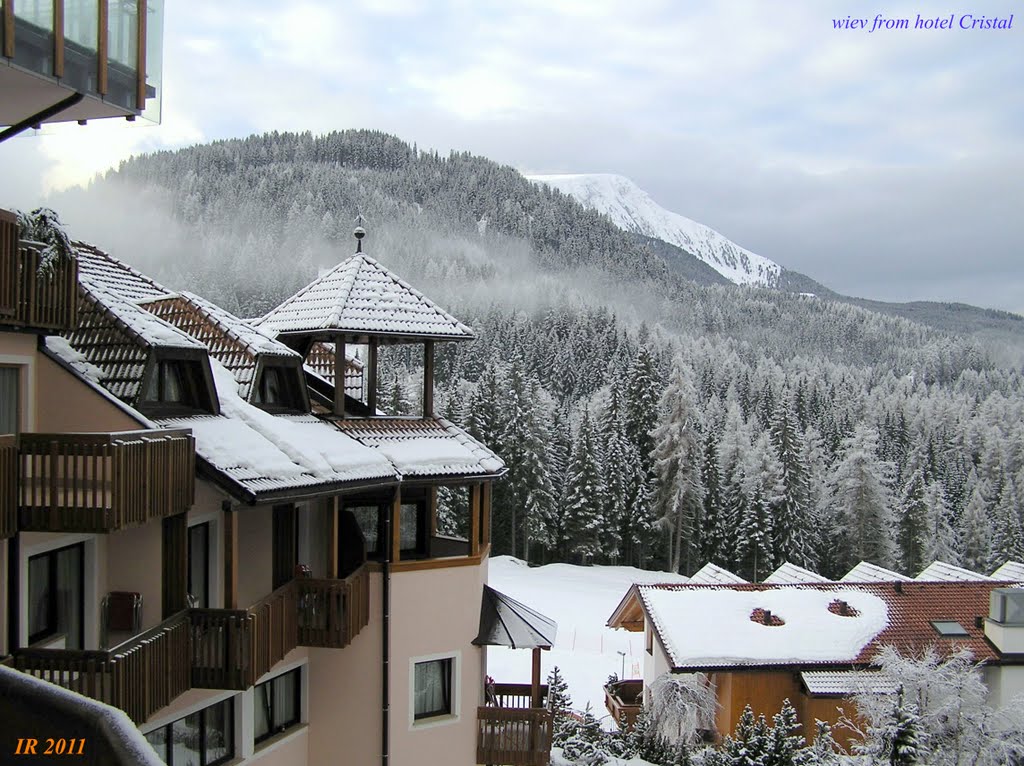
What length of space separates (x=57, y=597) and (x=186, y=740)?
112 inches

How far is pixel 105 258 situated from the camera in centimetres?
1390

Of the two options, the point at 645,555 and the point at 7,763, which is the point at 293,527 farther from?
the point at 645,555

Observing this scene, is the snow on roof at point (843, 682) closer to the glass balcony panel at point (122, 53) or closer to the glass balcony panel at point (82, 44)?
the glass balcony panel at point (122, 53)

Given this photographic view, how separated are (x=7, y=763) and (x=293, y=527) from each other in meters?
10.4

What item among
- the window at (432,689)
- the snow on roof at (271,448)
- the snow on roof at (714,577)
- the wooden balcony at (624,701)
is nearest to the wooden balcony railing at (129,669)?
the snow on roof at (271,448)

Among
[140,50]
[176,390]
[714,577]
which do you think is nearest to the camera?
[140,50]

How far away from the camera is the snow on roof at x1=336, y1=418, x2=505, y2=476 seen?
15.2 m

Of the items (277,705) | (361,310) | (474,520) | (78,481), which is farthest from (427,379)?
(78,481)

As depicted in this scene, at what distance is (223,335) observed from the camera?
47.5 feet

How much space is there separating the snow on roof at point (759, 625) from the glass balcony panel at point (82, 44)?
71.0 ft

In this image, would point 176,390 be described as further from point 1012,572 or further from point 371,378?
point 1012,572

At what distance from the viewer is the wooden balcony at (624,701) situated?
2830cm

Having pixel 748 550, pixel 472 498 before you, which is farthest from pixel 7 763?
pixel 748 550

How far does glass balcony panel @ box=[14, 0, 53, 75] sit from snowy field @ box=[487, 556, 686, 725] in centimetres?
2799
